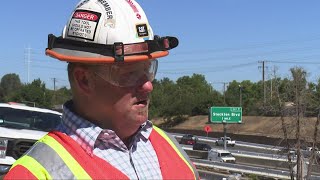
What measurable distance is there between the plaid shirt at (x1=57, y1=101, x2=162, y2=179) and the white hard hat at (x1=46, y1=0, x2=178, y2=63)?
30cm

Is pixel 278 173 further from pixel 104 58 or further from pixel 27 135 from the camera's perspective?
pixel 104 58

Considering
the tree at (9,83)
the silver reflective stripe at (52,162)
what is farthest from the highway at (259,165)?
the tree at (9,83)

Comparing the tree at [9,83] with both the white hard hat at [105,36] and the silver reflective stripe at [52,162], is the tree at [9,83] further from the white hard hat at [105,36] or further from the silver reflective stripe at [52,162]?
the silver reflective stripe at [52,162]

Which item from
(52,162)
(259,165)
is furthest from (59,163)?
(259,165)

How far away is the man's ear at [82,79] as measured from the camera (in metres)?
2.49

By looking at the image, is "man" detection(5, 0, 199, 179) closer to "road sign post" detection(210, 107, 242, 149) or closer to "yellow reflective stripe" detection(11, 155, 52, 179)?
"yellow reflective stripe" detection(11, 155, 52, 179)

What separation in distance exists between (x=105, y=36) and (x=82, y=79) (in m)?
0.23

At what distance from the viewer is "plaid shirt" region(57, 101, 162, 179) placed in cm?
247

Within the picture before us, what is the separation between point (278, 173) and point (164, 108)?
221ft

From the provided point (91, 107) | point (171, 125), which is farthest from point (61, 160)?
point (171, 125)

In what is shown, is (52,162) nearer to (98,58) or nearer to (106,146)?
(106,146)

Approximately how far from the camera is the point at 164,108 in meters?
104

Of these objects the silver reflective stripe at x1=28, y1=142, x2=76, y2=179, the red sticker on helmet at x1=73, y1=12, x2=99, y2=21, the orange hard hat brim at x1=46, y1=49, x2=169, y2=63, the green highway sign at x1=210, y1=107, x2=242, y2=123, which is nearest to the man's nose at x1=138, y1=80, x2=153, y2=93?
the orange hard hat brim at x1=46, y1=49, x2=169, y2=63

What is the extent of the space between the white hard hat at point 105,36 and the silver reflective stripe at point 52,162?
1.37 ft
